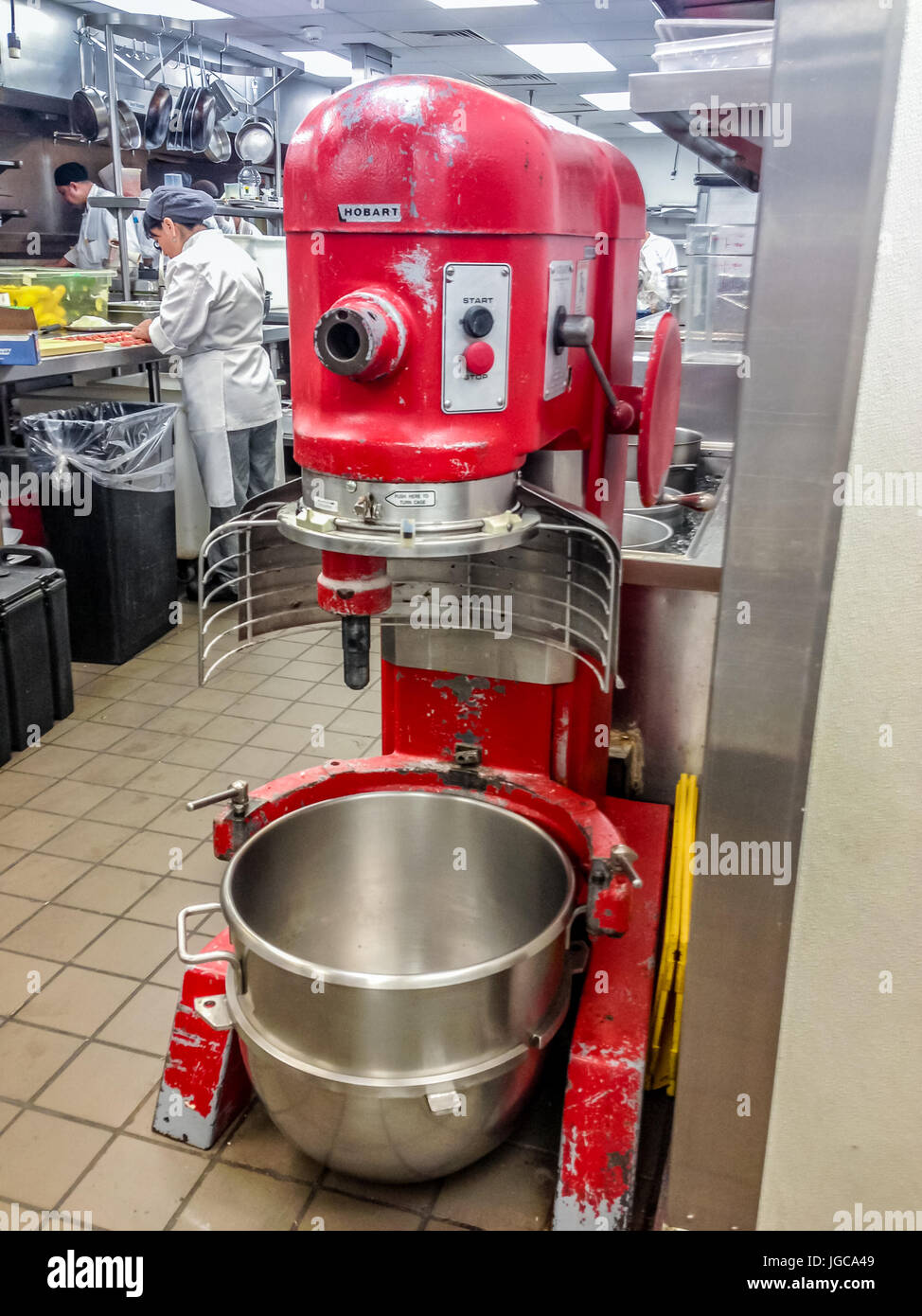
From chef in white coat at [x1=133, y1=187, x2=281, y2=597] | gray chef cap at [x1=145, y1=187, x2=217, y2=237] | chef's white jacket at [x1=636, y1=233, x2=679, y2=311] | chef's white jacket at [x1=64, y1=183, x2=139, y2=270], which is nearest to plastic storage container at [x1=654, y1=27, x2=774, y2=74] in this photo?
chef in white coat at [x1=133, y1=187, x2=281, y2=597]

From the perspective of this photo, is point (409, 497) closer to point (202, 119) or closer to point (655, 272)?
point (655, 272)

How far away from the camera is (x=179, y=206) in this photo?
3793mm

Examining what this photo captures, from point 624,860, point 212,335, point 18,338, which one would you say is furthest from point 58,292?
point 624,860

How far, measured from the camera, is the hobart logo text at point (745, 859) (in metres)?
1.15

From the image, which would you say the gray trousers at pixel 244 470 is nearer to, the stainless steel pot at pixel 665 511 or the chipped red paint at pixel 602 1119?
the stainless steel pot at pixel 665 511

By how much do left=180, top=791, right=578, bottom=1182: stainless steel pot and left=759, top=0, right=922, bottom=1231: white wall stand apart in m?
0.36

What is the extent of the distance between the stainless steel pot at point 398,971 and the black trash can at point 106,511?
7.08ft

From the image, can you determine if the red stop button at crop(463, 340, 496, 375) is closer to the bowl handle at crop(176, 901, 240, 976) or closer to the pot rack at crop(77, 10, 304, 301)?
the bowl handle at crop(176, 901, 240, 976)

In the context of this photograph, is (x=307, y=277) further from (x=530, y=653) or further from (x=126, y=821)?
(x=126, y=821)

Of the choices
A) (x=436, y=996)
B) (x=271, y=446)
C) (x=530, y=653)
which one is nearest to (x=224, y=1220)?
(x=436, y=996)

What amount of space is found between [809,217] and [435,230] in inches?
14.7

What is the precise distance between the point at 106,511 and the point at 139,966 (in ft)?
6.11

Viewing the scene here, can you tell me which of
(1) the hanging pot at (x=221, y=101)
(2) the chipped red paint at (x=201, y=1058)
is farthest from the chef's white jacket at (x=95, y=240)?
(2) the chipped red paint at (x=201, y=1058)
